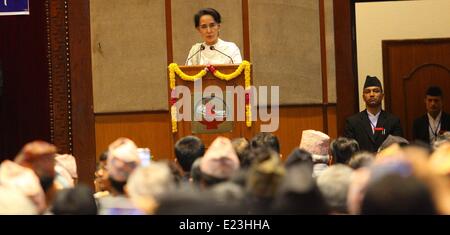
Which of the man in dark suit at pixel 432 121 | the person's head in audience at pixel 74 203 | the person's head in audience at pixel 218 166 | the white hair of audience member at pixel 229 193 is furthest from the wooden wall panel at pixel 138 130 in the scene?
the white hair of audience member at pixel 229 193

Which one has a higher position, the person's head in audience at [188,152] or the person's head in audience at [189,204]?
the person's head in audience at [188,152]

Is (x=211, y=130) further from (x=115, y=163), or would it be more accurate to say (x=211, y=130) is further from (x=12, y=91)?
(x=12, y=91)

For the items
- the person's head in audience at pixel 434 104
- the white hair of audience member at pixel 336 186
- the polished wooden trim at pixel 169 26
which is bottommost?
the white hair of audience member at pixel 336 186

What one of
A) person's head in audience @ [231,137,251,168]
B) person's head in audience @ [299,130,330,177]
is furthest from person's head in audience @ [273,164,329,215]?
person's head in audience @ [299,130,330,177]

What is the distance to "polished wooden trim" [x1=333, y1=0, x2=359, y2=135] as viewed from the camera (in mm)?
7672

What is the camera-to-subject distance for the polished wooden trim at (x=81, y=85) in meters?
7.73

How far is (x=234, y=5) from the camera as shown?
7641 millimetres

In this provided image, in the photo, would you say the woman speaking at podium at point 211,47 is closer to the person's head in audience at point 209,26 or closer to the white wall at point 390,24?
the person's head in audience at point 209,26

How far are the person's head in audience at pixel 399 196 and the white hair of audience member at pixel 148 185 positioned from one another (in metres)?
0.71

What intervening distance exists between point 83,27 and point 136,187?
510cm

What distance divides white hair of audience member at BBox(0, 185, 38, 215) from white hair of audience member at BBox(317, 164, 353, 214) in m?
1.04

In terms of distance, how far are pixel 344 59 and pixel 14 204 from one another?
5.24 m

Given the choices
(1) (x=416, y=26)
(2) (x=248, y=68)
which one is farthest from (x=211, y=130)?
(1) (x=416, y=26)
